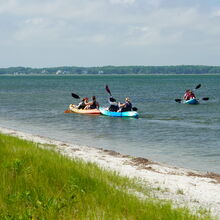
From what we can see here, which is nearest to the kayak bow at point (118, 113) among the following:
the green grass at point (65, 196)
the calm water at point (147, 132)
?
the calm water at point (147, 132)

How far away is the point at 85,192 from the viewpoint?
7.06m

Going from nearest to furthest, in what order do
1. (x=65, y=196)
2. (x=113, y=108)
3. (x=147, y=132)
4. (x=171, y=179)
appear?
(x=65, y=196) → (x=171, y=179) → (x=147, y=132) → (x=113, y=108)

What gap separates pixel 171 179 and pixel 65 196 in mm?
5972

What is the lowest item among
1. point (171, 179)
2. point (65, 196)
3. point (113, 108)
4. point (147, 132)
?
point (147, 132)

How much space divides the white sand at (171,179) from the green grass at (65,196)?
1.23 metres

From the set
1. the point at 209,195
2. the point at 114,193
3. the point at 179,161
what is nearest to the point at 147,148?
the point at 179,161

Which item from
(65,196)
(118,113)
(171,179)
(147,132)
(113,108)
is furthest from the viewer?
(113,108)

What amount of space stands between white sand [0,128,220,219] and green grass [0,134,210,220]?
1.23 metres

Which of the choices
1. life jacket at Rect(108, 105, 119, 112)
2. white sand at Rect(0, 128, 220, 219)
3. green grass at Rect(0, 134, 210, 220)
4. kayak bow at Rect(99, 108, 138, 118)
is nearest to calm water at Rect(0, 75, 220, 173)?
kayak bow at Rect(99, 108, 138, 118)

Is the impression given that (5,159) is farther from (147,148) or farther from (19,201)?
(147,148)

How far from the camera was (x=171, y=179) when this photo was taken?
12258 millimetres

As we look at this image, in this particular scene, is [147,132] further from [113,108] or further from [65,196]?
[65,196]

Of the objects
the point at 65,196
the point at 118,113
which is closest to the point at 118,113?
the point at 118,113

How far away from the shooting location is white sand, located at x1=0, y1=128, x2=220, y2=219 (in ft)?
31.1
